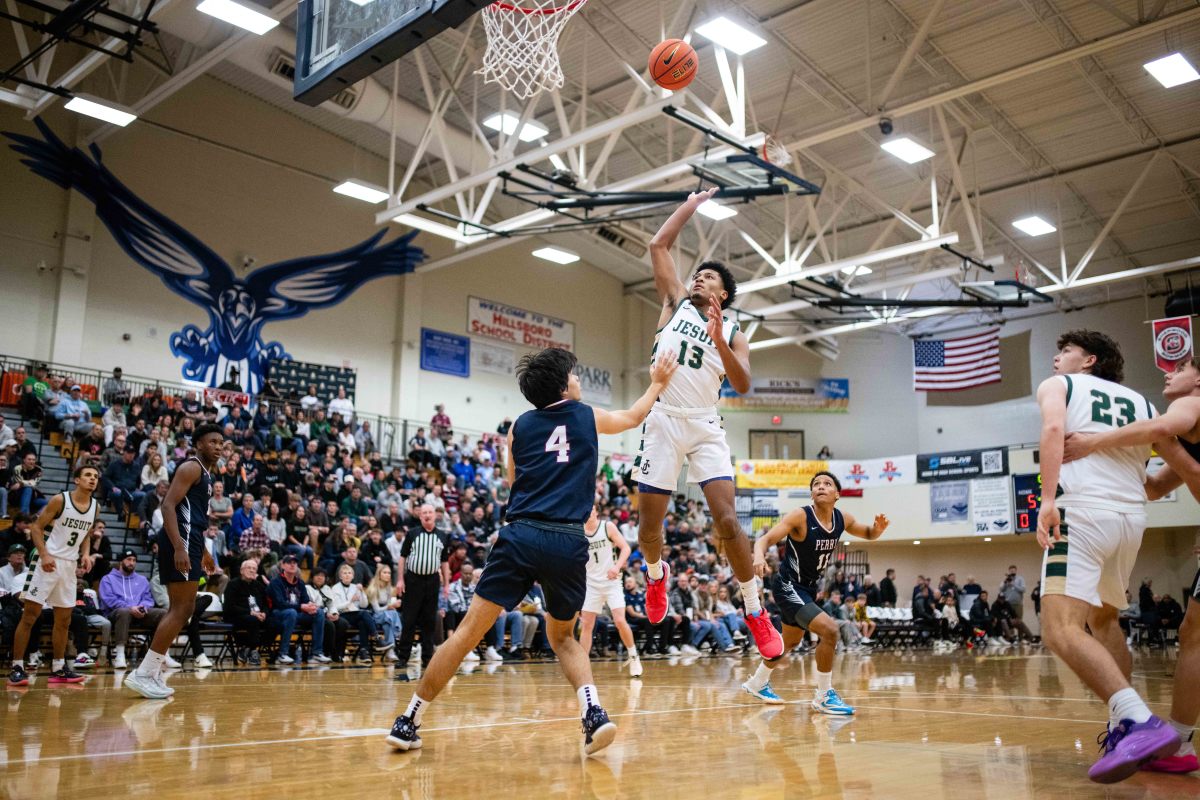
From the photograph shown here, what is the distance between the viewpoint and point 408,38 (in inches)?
270

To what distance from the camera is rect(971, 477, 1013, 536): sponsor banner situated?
27.1 m

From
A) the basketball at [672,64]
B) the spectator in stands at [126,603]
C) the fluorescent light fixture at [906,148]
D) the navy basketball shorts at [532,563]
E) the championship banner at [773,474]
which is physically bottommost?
the spectator in stands at [126,603]

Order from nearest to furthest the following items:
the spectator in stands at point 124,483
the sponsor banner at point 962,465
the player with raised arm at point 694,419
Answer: the player with raised arm at point 694,419 → the spectator in stands at point 124,483 → the sponsor banner at point 962,465

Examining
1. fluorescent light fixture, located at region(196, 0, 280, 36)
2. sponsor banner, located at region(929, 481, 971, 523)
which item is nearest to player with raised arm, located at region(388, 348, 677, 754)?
fluorescent light fixture, located at region(196, 0, 280, 36)

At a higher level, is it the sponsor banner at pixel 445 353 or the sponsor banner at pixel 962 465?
the sponsor banner at pixel 445 353

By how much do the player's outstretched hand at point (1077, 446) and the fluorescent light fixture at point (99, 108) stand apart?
53.4 ft

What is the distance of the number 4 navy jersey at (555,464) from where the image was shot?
4.51 meters

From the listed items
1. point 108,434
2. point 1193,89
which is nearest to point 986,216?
point 1193,89

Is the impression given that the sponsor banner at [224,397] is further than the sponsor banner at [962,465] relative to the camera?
No

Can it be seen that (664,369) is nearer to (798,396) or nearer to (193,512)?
(193,512)

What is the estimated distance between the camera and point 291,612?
40.4 feet

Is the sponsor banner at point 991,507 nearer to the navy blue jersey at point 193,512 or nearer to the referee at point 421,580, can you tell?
the referee at point 421,580

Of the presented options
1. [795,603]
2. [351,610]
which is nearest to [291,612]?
[351,610]

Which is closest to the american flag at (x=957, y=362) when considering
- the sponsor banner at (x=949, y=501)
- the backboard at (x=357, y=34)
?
the sponsor banner at (x=949, y=501)
